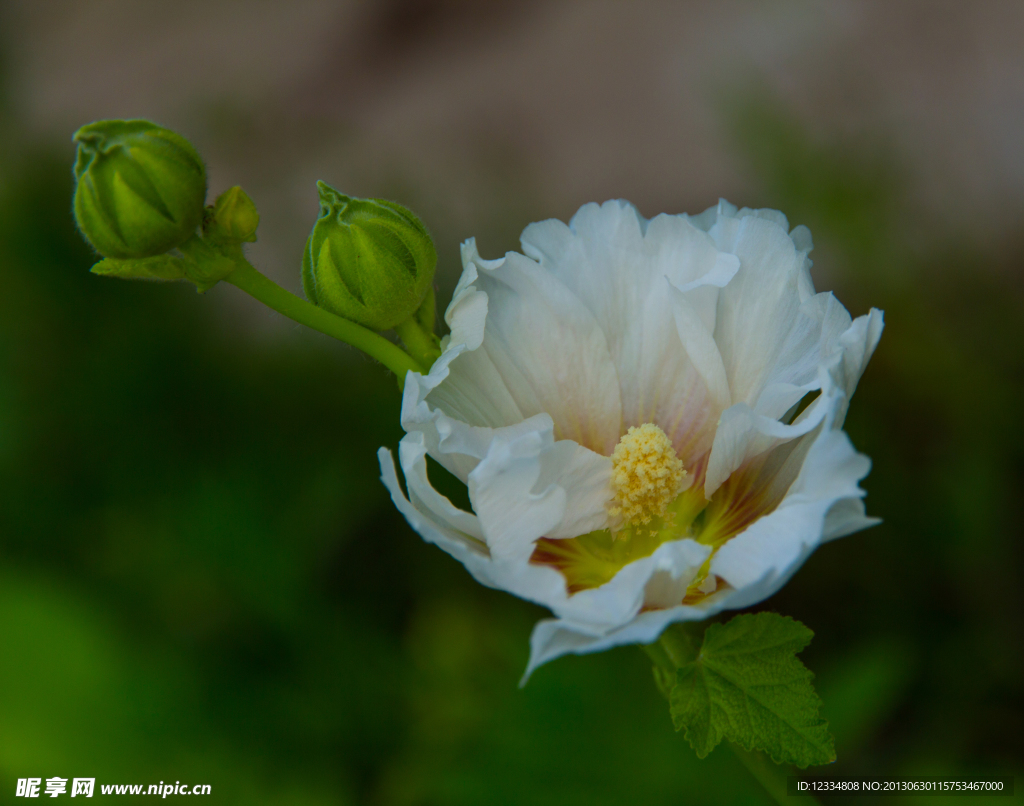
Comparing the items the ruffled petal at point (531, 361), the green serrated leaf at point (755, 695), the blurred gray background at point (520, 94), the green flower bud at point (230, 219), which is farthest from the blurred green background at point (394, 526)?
the green flower bud at point (230, 219)

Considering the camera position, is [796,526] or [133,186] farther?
[133,186]

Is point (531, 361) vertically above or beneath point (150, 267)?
beneath

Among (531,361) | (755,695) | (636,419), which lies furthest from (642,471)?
(755,695)

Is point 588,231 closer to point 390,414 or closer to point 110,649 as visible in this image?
point 390,414

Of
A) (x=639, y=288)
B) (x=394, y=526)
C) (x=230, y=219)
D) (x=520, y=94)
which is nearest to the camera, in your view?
(x=230, y=219)

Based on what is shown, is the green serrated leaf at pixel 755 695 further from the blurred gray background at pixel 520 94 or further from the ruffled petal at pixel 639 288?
the blurred gray background at pixel 520 94

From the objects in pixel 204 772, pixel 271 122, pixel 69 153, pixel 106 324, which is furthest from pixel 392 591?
pixel 271 122

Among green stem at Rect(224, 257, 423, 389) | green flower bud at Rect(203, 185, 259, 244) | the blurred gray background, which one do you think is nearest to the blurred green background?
the blurred gray background

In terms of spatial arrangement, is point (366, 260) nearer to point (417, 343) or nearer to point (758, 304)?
point (417, 343)
